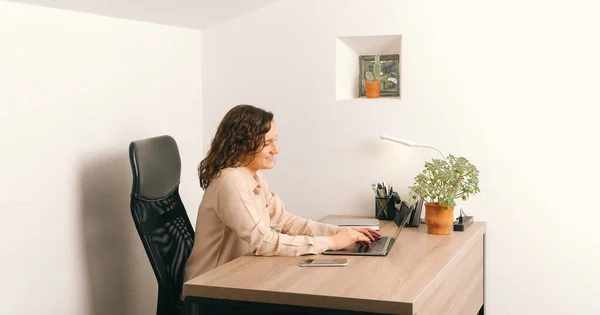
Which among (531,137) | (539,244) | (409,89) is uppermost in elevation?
(409,89)

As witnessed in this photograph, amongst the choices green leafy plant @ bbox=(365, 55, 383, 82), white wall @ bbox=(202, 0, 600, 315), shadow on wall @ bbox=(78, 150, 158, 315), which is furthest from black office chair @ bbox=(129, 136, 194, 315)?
green leafy plant @ bbox=(365, 55, 383, 82)

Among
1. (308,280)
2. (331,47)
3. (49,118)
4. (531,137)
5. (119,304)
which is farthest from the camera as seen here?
(331,47)

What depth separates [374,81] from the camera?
12.9 feet

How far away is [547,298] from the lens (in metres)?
3.62

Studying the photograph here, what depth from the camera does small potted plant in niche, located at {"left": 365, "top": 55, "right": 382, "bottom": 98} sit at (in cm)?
388

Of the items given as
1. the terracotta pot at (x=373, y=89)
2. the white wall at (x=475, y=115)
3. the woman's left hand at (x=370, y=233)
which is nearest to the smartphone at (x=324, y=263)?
the woman's left hand at (x=370, y=233)

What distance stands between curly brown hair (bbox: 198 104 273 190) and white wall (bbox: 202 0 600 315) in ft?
3.32

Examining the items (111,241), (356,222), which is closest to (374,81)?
(356,222)

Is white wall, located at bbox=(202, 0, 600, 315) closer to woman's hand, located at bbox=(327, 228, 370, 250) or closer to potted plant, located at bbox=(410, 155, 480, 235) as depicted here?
potted plant, located at bbox=(410, 155, 480, 235)

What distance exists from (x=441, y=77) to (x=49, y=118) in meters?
1.86

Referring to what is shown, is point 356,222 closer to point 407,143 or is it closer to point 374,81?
point 407,143

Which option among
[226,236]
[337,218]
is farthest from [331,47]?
[226,236]

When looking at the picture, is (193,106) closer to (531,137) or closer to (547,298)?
(531,137)

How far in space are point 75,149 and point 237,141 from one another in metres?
0.65
